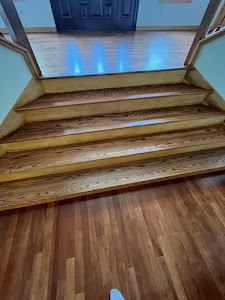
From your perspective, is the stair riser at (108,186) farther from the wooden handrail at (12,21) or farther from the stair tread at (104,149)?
the wooden handrail at (12,21)

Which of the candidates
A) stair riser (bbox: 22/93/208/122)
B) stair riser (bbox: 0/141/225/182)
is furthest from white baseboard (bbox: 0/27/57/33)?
stair riser (bbox: 0/141/225/182)

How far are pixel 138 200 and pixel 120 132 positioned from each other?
29.0 inches

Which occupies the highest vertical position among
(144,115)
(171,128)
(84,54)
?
(84,54)

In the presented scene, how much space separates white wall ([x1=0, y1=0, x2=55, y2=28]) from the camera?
2.67 meters

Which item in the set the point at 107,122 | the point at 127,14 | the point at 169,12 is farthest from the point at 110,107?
the point at 169,12

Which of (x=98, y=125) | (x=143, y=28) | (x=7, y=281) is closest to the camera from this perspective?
(x=7, y=281)

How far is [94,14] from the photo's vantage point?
2986mm

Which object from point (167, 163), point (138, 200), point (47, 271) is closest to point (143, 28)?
point (167, 163)

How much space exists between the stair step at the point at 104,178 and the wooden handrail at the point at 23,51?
1.14m

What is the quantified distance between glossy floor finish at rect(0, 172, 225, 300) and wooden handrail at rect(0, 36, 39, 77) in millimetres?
1405

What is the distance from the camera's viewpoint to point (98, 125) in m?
1.54

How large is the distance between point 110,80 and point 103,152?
0.91 metres

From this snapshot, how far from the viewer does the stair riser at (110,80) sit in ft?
5.40

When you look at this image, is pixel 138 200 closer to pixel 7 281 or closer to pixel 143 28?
pixel 7 281
